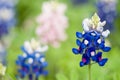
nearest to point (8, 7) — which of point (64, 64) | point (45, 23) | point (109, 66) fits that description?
point (45, 23)

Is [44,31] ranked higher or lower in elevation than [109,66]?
higher

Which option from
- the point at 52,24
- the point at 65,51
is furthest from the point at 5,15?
the point at 65,51

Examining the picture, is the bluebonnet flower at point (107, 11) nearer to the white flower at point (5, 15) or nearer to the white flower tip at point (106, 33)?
the white flower at point (5, 15)

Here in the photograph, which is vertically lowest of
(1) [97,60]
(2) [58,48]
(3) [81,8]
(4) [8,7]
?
(1) [97,60]

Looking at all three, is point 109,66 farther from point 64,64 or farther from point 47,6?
point 47,6

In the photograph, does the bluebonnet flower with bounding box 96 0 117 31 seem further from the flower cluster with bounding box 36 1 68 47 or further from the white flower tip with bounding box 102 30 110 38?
the white flower tip with bounding box 102 30 110 38

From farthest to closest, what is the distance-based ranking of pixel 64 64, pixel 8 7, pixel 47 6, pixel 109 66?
pixel 8 7
pixel 47 6
pixel 64 64
pixel 109 66

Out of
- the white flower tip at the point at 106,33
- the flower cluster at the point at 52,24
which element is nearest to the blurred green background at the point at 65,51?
the flower cluster at the point at 52,24
